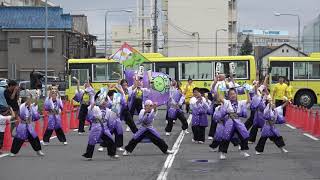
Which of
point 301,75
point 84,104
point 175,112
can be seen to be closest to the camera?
point 175,112

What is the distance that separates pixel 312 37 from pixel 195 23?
1988 centimetres

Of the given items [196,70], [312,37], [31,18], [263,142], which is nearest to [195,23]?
[312,37]

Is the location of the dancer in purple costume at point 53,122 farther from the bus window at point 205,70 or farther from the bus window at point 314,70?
the bus window at point 314,70

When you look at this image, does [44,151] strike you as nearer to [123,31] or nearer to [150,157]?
[150,157]

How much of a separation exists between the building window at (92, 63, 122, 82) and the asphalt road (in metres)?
20.6

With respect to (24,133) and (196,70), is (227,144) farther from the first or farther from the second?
(196,70)

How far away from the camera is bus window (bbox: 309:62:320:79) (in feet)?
123

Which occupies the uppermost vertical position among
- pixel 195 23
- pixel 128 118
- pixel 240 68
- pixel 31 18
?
pixel 195 23

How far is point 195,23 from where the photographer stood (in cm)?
8931

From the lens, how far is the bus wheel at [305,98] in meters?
37.0

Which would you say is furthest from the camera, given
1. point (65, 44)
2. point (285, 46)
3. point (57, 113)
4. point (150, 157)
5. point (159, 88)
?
point (285, 46)

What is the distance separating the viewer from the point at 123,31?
137 m

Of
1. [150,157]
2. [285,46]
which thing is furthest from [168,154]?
[285,46]

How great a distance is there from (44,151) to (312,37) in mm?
85029
